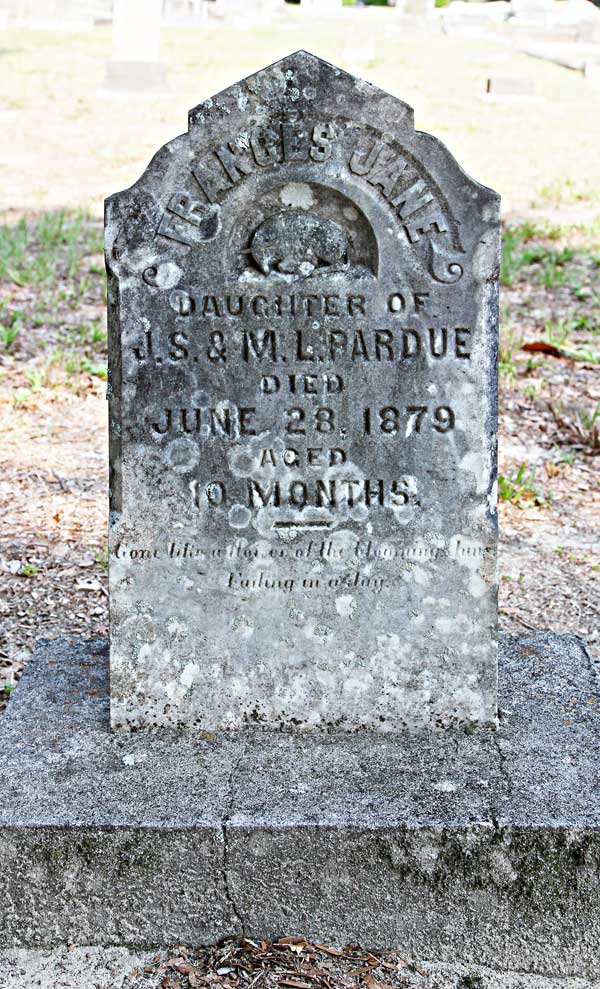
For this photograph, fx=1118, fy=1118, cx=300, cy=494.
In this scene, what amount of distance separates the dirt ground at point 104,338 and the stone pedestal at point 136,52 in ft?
1.16

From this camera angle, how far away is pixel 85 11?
81.6 feet

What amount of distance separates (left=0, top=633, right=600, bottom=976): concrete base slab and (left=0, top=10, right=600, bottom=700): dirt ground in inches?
53.4

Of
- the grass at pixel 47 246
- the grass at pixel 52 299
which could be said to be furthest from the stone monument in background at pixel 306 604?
the grass at pixel 47 246

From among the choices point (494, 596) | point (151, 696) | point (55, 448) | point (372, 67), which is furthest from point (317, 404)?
point (372, 67)

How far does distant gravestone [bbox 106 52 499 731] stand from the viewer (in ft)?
8.96

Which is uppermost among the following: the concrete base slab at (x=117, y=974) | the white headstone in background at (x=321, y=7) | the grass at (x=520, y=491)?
the white headstone in background at (x=321, y=7)

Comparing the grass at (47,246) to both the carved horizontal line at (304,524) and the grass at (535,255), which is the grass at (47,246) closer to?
the grass at (535,255)

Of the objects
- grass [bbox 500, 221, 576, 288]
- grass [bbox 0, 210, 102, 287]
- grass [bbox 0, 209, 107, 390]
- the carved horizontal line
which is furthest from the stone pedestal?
the carved horizontal line

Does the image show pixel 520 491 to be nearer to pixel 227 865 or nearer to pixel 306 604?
pixel 306 604

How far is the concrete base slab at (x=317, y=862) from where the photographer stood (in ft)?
8.23

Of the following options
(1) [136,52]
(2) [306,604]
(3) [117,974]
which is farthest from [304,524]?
(1) [136,52]

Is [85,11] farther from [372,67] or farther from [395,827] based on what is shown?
[395,827]

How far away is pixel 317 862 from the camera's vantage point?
2525mm

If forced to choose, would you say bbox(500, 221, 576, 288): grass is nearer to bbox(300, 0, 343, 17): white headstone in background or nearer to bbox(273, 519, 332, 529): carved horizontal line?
bbox(273, 519, 332, 529): carved horizontal line
